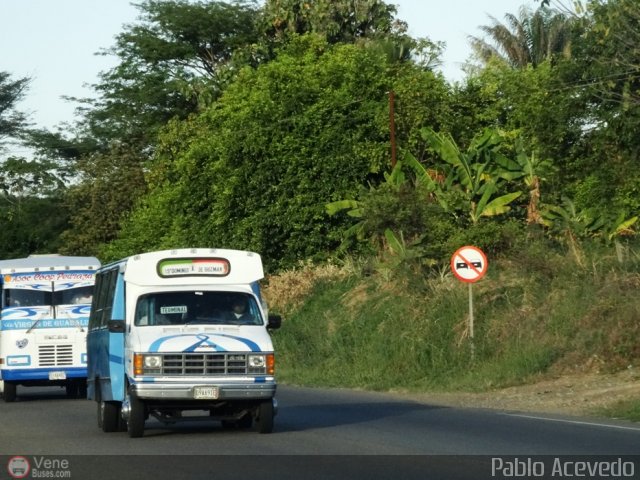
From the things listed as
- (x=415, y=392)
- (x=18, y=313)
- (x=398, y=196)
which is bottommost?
(x=415, y=392)

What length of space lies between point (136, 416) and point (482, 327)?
608 inches

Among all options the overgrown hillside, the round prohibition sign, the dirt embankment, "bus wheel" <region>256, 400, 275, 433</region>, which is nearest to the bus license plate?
"bus wheel" <region>256, 400, 275, 433</region>

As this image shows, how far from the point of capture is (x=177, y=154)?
5659 centimetres

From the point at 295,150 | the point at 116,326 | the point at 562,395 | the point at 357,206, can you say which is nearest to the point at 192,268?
the point at 116,326

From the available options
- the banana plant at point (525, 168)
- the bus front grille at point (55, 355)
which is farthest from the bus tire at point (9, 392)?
the banana plant at point (525, 168)

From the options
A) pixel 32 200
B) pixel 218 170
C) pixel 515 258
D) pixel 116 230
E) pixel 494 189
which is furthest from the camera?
pixel 32 200

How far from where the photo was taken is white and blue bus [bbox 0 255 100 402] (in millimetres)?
27328

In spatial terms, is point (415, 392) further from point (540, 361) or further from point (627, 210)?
point (627, 210)

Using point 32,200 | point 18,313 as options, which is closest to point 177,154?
point 32,200

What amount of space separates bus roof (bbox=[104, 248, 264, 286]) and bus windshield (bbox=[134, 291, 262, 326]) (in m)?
0.25

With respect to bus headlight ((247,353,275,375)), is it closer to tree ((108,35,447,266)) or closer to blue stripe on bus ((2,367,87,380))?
blue stripe on bus ((2,367,87,380))

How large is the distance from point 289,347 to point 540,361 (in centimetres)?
1179

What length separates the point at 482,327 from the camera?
31375 millimetres

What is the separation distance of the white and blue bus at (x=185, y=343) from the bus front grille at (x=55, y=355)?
7755 mm
